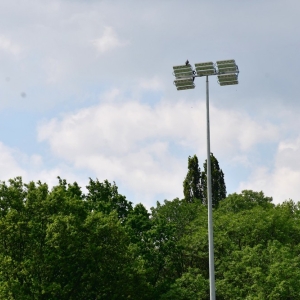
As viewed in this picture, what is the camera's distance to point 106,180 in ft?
169

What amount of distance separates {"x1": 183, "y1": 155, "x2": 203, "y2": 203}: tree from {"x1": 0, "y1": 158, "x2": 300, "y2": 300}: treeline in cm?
1391

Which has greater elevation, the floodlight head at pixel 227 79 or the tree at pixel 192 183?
the tree at pixel 192 183

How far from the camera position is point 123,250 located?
37594 mm

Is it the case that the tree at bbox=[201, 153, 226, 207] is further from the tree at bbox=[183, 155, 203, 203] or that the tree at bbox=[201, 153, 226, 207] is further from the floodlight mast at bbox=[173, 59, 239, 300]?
the floodlight mast at bbox=[173, 59, 239, 300]

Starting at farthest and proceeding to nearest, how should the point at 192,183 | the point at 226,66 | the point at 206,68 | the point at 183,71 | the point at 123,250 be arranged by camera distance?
the point at 192,183 → the point at 123,250 → the point at 183,71 → the point at 226,66 → the point at 206,68

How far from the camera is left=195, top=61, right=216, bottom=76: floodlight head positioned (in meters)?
26.8

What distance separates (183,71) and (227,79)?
87.0 inches

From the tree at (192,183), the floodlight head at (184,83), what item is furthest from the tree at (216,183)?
the floodlight head at (184,83)

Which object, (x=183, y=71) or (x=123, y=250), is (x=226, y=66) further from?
(x=123, y=250)

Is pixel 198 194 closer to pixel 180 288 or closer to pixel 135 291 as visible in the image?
pixel 180 288

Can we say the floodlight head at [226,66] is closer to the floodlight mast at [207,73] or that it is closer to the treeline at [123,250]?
the floodlight mast at [207,73]

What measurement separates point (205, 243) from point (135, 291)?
1211 centimetres

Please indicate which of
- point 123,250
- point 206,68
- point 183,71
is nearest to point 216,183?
point 123,250

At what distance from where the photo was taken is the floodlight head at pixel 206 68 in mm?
26781
